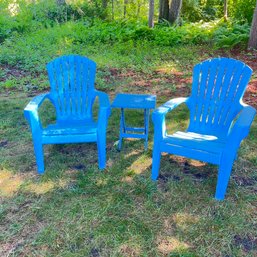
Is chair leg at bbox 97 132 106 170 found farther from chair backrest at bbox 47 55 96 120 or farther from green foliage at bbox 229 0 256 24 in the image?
green foliage at bbox 229 0 256 24

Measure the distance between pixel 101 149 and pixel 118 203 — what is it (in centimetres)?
55

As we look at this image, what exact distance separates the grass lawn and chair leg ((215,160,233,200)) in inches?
2.9

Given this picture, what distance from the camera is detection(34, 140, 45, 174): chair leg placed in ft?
8.27

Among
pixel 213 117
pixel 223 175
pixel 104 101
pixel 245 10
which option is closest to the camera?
pixel 223 175

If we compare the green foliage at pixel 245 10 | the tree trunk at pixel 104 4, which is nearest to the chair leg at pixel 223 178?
the green foliage at pixel 245 10

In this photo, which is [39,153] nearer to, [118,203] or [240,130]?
[118,203]

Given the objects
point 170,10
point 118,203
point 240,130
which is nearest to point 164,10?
point 170,10

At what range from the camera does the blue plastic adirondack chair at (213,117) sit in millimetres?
2180

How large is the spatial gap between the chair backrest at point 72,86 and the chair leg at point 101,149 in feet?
2.01

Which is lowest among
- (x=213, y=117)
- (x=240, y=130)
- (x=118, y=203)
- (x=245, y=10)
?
(x=118, y=203)

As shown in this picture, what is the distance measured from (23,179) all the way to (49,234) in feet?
2.39

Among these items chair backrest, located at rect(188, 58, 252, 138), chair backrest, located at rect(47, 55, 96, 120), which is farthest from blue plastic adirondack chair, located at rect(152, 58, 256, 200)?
chair backrest, located at rect(47, 55, 96, 120)

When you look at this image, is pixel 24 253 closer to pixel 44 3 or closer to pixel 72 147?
pixel 72 147

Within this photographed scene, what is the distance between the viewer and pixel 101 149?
2576mm
